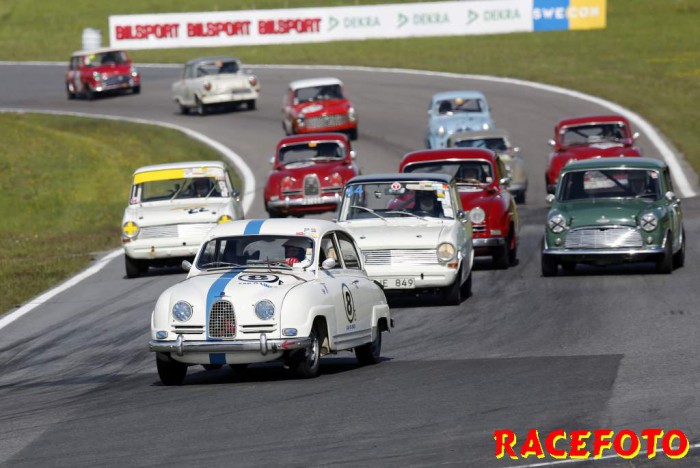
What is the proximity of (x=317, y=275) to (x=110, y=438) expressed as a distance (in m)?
3.20

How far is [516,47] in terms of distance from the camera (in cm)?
5578

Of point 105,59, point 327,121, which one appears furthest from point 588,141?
point 105,59

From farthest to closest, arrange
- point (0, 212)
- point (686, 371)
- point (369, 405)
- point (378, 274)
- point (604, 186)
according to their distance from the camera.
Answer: point (0, 212) → point (604, 186) → point (378, 274) → point (686, 371) → point (369, 405)

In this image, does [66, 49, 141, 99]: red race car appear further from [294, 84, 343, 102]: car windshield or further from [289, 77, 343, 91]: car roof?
[294, 84, 343, 102]: car windshield

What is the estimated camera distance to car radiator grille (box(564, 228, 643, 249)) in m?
18.6

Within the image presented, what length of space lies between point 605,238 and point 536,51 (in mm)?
36832

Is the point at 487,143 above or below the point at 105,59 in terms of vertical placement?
below

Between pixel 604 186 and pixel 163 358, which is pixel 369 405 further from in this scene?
pixel 604 186

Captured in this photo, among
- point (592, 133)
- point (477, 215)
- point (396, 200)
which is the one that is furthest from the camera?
point (592, 133)

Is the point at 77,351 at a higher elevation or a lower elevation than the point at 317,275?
lower

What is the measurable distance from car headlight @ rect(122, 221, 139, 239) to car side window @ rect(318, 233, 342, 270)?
27.5ft

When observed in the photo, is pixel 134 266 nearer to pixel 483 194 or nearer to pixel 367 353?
pixel 483 194

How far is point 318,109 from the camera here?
119ft

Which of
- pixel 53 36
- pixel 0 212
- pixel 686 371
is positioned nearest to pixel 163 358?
pixel 686 371
